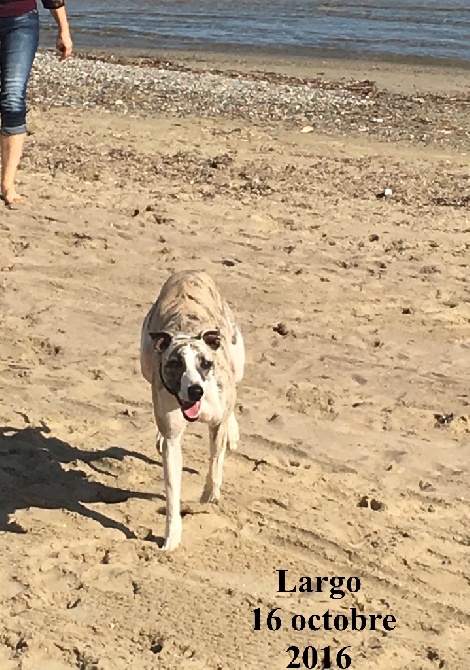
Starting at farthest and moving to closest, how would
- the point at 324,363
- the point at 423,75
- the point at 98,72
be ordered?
the point at 423,75
the point at 98,72
the point at 324,363

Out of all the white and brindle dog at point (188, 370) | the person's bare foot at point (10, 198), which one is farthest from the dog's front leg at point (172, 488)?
the person's bare foot at point (10, 198)

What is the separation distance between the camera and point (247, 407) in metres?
6.53

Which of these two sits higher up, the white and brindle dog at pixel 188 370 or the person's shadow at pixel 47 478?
the white and brindle dog at pixel 188 370

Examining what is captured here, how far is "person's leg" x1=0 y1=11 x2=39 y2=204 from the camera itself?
8.65 metres

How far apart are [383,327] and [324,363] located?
73 cm

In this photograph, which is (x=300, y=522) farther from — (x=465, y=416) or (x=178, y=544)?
(x=465, y=416)

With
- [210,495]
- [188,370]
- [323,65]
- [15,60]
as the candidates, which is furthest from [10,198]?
[323,65]

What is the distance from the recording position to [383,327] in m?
7.66

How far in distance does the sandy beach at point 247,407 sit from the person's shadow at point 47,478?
0.05 feet

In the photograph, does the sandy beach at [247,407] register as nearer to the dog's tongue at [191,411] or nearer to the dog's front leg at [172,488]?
the dog's front leg at [172,488]

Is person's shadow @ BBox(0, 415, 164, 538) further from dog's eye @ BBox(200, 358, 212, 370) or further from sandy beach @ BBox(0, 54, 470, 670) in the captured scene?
dog's eye @ BBox(200, 358, 212, 370)

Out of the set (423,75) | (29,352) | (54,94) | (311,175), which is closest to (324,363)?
(29,352)

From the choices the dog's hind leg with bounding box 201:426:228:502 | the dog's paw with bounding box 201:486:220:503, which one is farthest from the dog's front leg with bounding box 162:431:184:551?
the dog's paw with bounding box 201:486:220:503

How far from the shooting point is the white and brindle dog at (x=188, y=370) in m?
4.71
